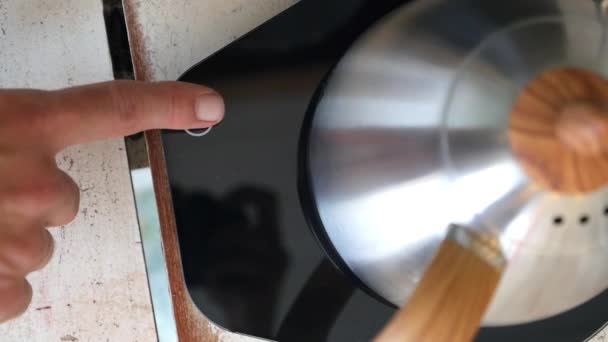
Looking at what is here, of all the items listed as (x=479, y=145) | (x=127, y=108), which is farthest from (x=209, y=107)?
(x=479, y=145)

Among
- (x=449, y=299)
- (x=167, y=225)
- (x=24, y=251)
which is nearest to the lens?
(x=449, y=299)

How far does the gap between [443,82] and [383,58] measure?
0.05 m

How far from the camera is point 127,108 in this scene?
0.35 meters

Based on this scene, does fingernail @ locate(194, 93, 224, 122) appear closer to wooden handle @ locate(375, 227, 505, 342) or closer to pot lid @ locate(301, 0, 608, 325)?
pot lid @ locate(301, 0, 608, 325)

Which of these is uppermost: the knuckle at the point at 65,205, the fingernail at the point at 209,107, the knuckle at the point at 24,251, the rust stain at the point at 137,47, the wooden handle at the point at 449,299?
the rust stain at the point at 137,47

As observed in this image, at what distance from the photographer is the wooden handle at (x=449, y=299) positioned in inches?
8.0

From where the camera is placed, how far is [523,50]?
0.80ft

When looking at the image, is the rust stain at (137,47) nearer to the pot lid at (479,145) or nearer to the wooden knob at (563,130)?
the pot lid at (479,145)

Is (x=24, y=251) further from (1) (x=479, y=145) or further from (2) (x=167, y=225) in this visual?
(1) (x=479, y=145)

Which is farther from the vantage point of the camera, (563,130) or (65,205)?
(65,205)

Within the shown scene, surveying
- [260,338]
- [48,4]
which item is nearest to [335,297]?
[260,338]

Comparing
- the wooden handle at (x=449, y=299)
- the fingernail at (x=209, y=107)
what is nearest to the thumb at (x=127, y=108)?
the fingernail at (x=209, y=107)

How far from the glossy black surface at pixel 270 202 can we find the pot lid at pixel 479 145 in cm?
5

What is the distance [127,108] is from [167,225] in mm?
104
